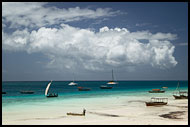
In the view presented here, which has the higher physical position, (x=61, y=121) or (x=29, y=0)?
(x=29, y=0)

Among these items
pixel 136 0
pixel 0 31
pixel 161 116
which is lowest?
pixel 161 116

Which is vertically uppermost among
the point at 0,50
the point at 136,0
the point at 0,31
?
the point at 136,0

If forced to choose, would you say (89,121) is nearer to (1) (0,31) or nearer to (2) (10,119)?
(2) (10,119)

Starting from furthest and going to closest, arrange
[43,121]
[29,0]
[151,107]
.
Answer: [151,107] < [43,121] < [29,0]

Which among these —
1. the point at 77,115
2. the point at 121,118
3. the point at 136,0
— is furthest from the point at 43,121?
the point at 136,0

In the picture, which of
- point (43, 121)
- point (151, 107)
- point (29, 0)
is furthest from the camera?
point (151, 107)

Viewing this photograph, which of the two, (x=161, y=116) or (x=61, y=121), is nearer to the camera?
(x=61, y=121)

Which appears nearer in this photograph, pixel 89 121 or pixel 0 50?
pixel 0 50

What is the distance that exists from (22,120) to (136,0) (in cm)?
1671

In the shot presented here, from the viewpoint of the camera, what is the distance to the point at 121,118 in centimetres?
2166

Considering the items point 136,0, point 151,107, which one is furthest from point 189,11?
point 151,107

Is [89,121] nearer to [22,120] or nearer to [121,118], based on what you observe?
[121,118]

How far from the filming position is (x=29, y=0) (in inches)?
332

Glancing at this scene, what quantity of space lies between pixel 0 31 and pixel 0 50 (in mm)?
722
